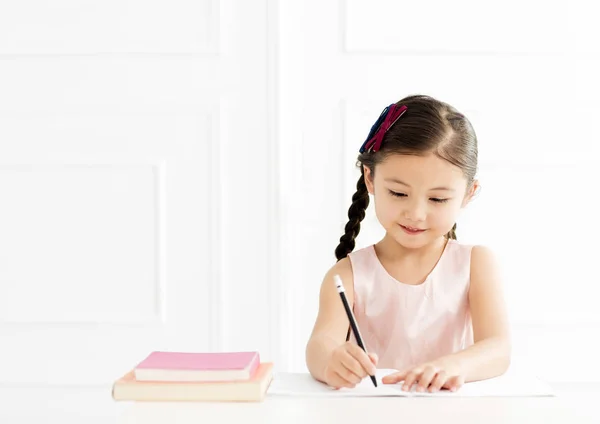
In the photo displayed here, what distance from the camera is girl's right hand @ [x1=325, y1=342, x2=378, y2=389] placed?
115cm

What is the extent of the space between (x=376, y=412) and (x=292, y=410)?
111 mm

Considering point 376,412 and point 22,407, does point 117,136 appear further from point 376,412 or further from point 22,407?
point 376,412

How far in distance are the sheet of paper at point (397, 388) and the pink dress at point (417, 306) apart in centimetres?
33

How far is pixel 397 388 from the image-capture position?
1159mm

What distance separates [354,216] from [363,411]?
2.46 ft

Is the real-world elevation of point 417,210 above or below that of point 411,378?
above

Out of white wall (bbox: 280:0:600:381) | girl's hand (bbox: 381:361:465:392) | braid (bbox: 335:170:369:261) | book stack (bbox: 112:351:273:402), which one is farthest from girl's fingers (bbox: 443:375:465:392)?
white wall (bbox: 280:0:600:381)

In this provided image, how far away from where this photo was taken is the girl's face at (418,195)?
4.64ft

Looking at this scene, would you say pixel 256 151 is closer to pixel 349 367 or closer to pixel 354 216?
pixel 354 216

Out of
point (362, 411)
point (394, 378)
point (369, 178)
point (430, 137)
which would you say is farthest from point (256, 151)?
point (362, 411)

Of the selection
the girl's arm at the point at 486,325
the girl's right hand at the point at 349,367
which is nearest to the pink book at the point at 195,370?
the girl's right hand at the point at 349,367

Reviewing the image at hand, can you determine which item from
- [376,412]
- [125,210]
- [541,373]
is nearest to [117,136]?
[125,210]

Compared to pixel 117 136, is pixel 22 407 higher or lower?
lower

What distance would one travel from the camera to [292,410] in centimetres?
107
